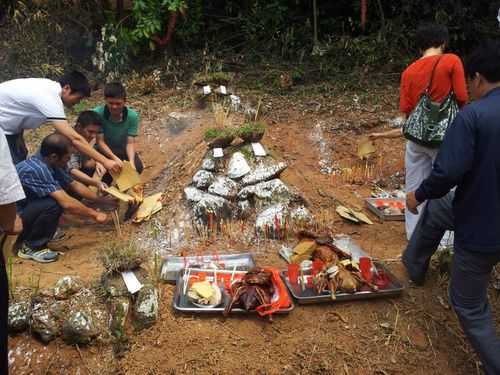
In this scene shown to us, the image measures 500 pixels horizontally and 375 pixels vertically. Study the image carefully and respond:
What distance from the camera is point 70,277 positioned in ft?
11.9

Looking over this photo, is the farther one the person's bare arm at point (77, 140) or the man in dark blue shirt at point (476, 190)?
the person's bare arm at point (77, 140)

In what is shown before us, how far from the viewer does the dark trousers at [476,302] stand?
277 centimetres

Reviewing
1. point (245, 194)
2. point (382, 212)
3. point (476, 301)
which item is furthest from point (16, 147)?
point (476, 301)

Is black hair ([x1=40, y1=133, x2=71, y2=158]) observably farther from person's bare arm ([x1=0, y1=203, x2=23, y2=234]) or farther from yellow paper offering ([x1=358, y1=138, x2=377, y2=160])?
yellow paper offering ([x1=358, y1=138, x2=377, y2=160])

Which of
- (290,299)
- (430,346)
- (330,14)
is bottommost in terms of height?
(430,346)

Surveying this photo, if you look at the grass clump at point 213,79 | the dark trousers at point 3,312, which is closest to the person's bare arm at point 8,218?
A: the dark trousers at point 3,312

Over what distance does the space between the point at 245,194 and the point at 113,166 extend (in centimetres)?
140

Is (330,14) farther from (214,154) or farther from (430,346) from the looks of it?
(430,346)

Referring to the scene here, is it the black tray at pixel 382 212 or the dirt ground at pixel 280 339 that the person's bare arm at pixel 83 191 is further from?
the black tray at pixel 382 212

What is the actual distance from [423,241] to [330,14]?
754 cm

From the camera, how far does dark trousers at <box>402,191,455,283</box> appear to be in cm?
324

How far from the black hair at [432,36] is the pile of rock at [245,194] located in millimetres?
1918

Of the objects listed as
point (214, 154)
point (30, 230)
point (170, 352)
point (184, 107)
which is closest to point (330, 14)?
point (184, 107)

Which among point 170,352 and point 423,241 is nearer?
point 170,352
